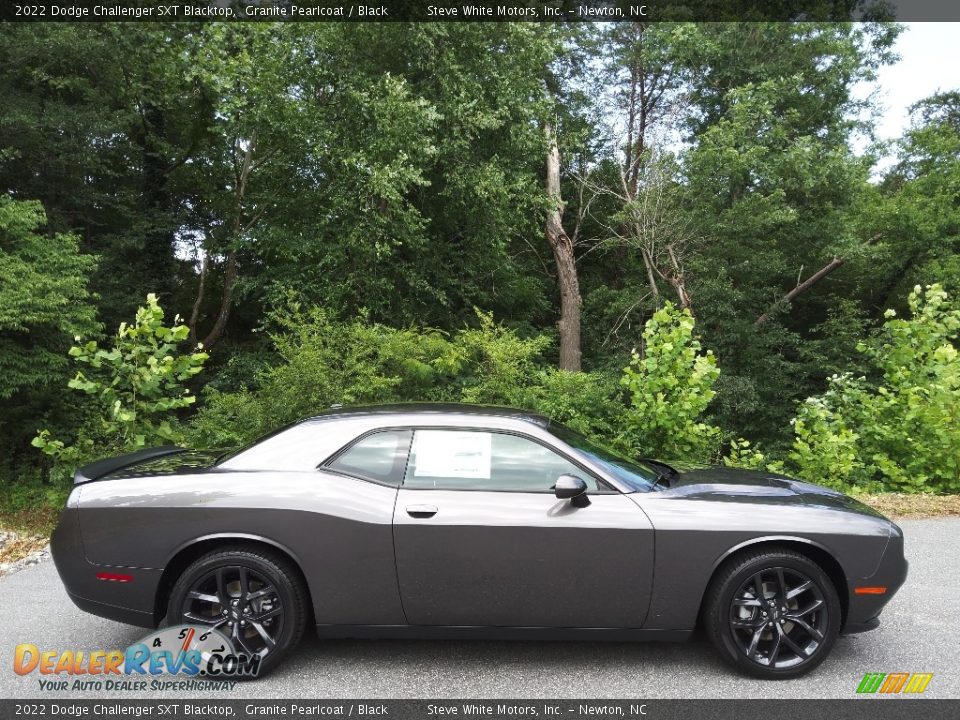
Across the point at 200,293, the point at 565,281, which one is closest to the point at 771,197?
the point at 565,281

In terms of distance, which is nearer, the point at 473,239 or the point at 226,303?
the point at 473,239

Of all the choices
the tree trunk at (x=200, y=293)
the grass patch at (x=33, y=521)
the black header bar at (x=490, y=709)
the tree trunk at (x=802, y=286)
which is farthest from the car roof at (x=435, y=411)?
the tree trunk at (x=802, y=286)

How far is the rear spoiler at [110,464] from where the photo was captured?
3566mm

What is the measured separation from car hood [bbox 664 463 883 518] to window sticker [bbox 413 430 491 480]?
1.04 m

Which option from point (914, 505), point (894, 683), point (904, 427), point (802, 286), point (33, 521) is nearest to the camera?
point (894, 683)

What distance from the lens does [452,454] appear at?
3488mm

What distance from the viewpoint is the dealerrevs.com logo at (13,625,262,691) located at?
10.5 feet

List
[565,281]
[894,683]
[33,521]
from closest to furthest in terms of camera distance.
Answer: [894,683]
[33,521]
[565,281]

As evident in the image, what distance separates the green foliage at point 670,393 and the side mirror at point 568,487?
12.1 ft

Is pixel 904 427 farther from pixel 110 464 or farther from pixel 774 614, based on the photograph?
pixel 110 464

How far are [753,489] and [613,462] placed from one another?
79 cm

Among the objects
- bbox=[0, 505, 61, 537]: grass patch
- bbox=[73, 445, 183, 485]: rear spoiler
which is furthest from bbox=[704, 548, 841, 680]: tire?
bbox=[0, 505, 61, 537]: grass patch

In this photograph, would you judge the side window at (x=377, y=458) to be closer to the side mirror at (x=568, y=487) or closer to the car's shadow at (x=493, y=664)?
the side mirror at (x=568, y=487)

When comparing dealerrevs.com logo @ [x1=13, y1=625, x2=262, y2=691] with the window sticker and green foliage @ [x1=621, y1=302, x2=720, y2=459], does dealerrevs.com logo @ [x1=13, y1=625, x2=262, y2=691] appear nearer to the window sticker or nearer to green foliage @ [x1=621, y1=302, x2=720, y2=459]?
the window sticker
